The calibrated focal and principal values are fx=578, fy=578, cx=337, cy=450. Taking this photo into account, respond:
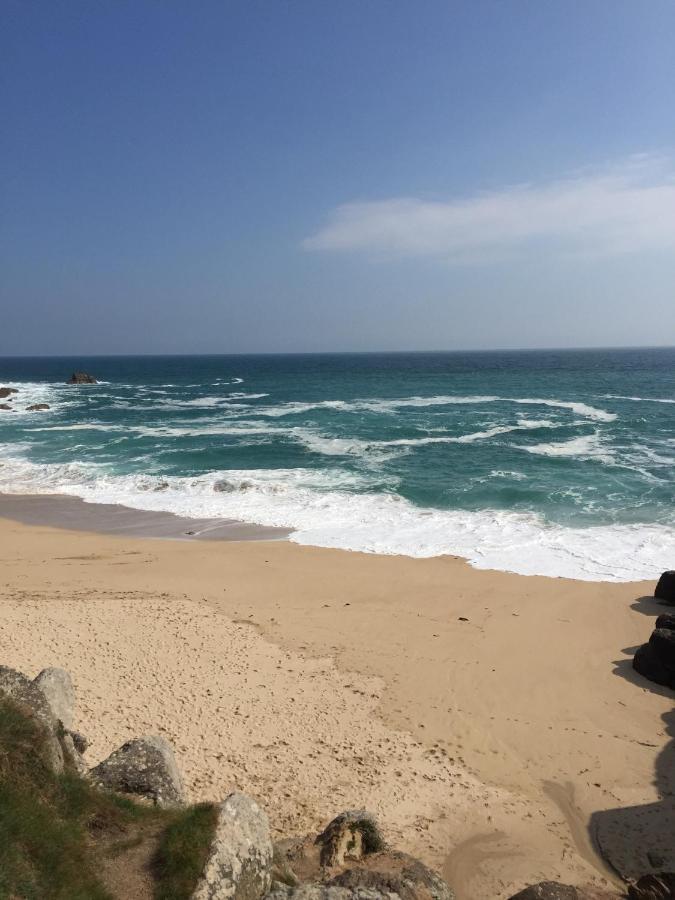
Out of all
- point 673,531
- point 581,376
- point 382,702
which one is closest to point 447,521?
point 673,531

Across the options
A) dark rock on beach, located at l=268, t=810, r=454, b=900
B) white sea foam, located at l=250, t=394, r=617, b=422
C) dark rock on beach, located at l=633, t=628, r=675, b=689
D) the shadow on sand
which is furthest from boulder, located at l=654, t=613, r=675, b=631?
white sea foam, located at l=250, t=394, r=617, b=422

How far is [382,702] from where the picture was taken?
34.2 ft

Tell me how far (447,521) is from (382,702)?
467 inches

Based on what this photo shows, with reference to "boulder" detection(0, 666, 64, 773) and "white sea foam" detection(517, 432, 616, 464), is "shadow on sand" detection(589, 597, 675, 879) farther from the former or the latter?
"white sea foam" detection(517, 432, 616, 464)

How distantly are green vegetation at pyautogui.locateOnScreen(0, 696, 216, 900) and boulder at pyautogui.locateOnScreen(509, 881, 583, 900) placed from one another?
3.27 metres

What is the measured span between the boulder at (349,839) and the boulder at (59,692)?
12.2ft

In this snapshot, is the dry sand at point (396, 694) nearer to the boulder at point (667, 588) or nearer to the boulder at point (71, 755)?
the boulder at point (667, 588)

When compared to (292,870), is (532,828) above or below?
below

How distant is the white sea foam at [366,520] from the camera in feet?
57.9

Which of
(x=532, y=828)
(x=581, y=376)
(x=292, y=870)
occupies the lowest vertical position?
(x=532, y=828)

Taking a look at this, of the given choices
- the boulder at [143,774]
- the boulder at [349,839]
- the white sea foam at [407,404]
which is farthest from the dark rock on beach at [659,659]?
the white sea foam at [407,404]

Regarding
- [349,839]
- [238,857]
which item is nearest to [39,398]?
[349,839]

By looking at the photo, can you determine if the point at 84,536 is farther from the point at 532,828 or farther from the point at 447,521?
the point at 532,828

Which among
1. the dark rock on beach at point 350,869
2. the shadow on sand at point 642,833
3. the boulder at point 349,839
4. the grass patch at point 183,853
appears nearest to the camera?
the grass patch at point 183,853
